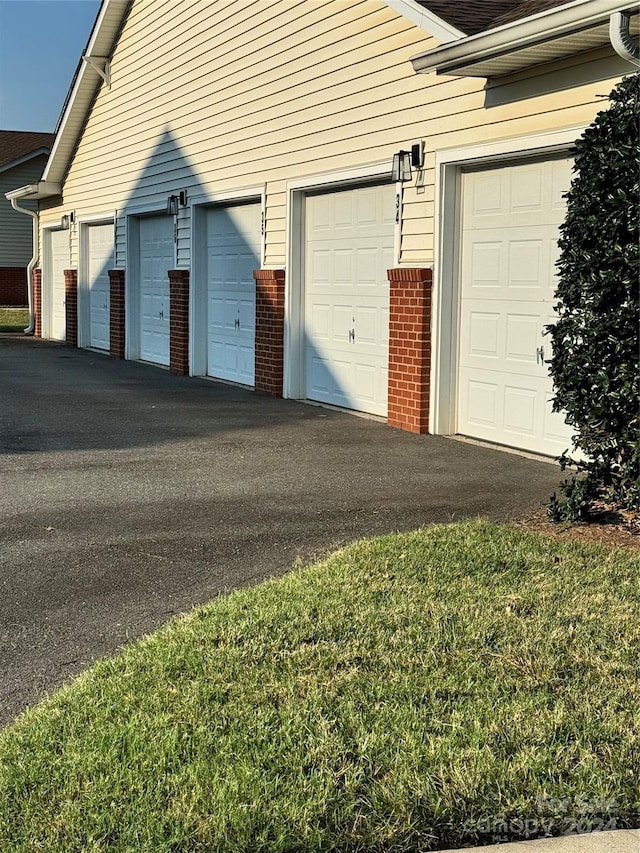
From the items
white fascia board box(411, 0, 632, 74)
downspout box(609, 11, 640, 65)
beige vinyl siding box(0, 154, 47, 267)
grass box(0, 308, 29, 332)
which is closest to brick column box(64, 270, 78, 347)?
grass box(0, 308, 29, 332)

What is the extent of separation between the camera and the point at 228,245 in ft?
53.0

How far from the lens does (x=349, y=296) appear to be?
41.8 ft

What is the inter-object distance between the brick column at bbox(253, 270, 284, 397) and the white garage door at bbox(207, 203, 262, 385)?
65 cm

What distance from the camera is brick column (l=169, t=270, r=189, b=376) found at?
1733 cm

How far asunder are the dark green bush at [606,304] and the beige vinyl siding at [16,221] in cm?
3530

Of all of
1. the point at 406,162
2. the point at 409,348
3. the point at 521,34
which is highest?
the point at 521,34

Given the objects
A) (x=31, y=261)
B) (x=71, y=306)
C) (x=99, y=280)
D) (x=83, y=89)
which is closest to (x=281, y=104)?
(x=83, y=89)

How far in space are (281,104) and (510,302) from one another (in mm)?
5391

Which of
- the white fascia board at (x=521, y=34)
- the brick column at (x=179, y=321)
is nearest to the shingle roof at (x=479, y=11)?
the white fascia board at (x=521, y=34)

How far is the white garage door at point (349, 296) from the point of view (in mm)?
12031

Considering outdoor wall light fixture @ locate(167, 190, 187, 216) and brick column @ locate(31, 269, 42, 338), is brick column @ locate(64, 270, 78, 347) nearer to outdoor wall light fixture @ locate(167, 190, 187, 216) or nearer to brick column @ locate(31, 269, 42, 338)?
brick column @ locate(31, 269, 42, 338)

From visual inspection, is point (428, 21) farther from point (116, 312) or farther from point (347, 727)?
point (116, 312)

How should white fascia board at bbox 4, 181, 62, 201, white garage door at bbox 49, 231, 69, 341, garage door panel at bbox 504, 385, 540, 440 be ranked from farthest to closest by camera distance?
white garage door at bbox 49, 231, 69, 341, white fascia board at bbox 4, 181, 62, 201, garage door panel at bbox 504, 385, 540, 440

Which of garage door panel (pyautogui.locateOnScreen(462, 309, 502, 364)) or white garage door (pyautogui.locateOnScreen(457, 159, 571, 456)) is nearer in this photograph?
white garage door (pyautogui.locateOnScreen(457, 159, 571, 456))
